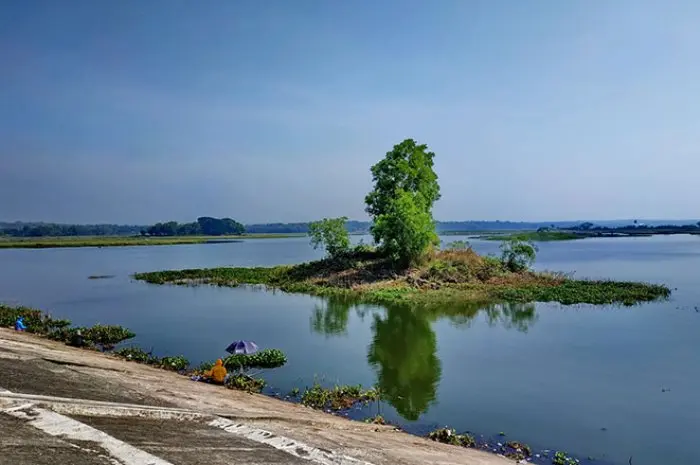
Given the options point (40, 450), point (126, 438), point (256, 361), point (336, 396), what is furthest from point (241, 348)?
point (40, 450)

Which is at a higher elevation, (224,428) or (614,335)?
(224,428)

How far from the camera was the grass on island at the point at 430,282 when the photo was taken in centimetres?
3139

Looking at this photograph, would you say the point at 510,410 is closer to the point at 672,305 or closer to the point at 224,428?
the point at 224,428

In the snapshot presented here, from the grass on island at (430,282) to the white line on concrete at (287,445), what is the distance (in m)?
23.6

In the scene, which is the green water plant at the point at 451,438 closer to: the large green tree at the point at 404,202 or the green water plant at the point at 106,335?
the green water plant at the point at 106,335

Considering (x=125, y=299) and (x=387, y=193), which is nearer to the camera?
(x=125, y=299)

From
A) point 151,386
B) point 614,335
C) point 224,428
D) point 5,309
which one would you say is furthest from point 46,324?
point 614,335

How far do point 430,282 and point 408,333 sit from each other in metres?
13.9

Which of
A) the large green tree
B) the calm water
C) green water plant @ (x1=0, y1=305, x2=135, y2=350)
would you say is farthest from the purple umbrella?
the large green tree

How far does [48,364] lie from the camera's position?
11.2m

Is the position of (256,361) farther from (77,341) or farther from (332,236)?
(332,236)

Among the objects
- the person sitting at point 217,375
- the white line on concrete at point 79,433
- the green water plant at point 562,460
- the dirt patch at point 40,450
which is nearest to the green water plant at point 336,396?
the person sitting at point 217,375

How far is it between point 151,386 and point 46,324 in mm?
15452

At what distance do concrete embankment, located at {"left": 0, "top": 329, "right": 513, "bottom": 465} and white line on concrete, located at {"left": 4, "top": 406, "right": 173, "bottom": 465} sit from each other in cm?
1
